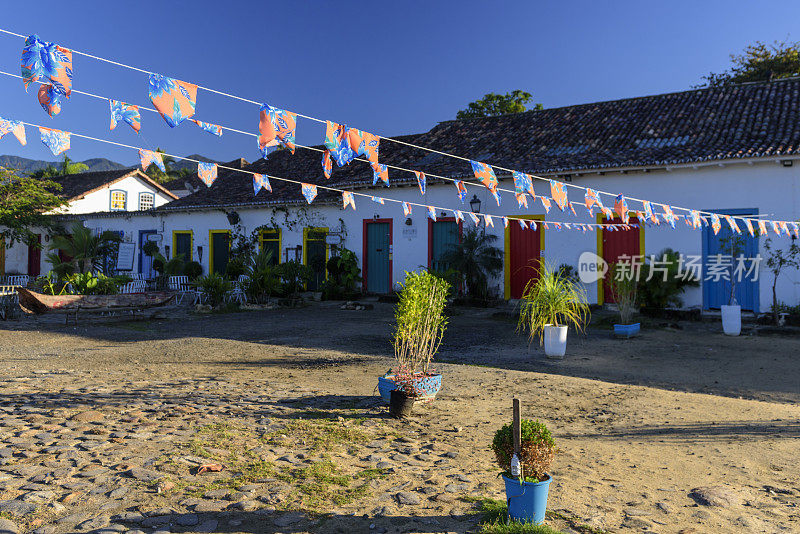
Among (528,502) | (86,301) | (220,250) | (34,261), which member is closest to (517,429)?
(528,502)

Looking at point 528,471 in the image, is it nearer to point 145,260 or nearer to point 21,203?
point 145,260

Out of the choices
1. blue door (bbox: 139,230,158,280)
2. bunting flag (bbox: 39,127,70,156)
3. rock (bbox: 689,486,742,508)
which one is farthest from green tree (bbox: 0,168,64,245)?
rock (bbox: 689,486,742,508)

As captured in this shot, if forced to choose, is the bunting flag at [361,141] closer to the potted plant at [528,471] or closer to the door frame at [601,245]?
the potted plant at [528,471]

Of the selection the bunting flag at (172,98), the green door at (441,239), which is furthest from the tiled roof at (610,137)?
the bunting flag at (172,98)

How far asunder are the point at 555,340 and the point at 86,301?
953 centimetres

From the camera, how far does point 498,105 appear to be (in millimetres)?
28781

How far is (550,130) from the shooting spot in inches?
675

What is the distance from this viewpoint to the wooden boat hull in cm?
1162

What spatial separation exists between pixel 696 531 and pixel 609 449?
146cm

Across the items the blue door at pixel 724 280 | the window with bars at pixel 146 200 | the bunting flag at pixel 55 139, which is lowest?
the blue door at pixel 724 280

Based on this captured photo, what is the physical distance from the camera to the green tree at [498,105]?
28328 mm

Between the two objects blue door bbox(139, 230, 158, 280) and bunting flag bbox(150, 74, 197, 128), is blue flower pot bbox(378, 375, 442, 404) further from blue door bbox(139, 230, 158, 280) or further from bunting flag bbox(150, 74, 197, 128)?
blue door bbox(139, 230, 158, 280)

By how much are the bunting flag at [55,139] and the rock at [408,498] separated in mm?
3686

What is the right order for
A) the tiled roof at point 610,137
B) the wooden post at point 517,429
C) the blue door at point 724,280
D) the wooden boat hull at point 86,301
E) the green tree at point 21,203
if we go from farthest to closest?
the green tree at point 21,203 → the tiled roof at point 610,137 → the blue door at point 724,280 → the wooden boat hull at point 86,301 → the wooden post at point 517,429
